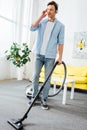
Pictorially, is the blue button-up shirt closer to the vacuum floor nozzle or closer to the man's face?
the man's face

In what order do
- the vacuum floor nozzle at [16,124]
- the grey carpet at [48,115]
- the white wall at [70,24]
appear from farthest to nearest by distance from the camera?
the white wall at [70,24]
the grey carpet at [48,115]
the vacuum floor nozzle at [16,124]

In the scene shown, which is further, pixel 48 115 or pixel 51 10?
pixel 51 10

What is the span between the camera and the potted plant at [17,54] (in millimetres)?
5422

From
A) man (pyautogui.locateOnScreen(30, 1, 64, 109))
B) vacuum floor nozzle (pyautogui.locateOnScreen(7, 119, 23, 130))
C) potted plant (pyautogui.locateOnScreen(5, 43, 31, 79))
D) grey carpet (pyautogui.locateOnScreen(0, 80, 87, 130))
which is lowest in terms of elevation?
grey carpet (pyautogui.locateOnScreen(0, 80, 87, 130))

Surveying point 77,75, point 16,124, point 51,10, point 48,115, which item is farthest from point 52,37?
point 77,75

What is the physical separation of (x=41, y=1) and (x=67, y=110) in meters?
4.44

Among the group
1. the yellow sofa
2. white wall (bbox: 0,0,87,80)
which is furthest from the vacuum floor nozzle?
white wall (bbox: 0,0,87,80)

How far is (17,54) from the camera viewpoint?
546 cm

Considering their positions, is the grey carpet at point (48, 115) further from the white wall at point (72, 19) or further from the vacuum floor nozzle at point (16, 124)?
the white wall at point (72, 19)

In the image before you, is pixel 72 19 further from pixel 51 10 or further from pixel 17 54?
pixel 51 10

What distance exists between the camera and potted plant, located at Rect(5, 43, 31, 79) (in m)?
5.42

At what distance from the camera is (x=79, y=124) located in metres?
2.41

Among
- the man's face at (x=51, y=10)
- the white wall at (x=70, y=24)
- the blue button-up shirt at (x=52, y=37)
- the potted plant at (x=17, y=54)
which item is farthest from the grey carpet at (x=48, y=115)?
the white wall at (x=70, y=24)

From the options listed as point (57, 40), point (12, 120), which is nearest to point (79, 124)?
point (12, 120)
